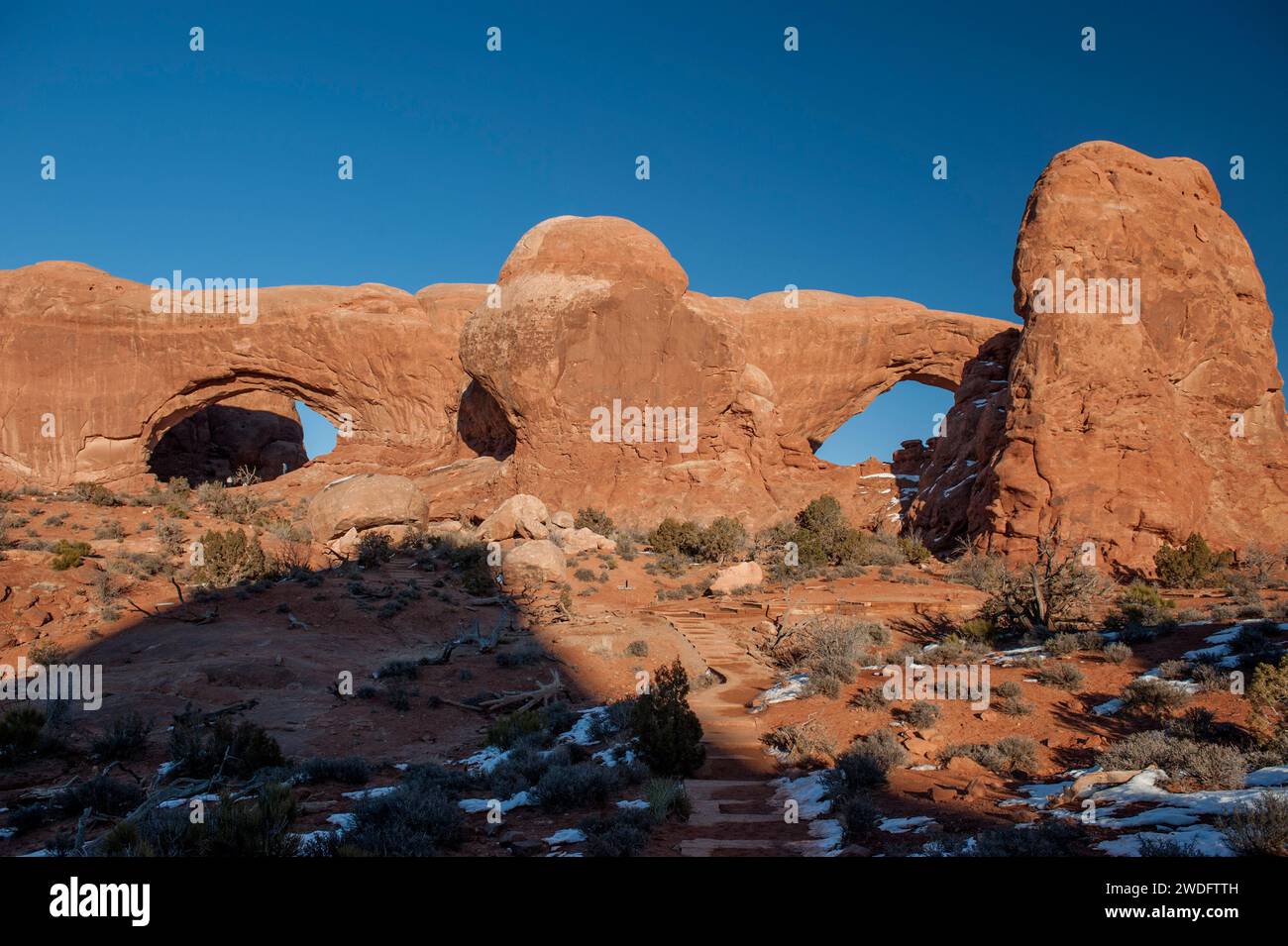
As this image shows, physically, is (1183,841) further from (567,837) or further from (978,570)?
(978,570)

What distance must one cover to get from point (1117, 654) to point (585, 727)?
6.45 m

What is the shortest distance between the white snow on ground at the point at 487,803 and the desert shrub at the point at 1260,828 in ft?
15.0

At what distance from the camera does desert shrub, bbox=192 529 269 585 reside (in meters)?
15.9

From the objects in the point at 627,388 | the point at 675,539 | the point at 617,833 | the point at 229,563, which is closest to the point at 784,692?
the point at 617,833

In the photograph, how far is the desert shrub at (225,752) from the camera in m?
7.08

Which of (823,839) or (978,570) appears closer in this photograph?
(823,839)

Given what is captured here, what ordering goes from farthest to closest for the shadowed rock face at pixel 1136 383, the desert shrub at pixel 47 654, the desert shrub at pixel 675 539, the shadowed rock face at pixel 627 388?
the shadowed rock face at pixel 627 388, the desert shrub at pixel 675 539, the shadowed rock face at pixel 1136 383, the desert shrub at pixel 47 654

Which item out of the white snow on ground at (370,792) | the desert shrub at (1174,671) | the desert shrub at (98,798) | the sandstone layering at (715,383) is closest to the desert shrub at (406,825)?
the white snow on ground at (370,792)

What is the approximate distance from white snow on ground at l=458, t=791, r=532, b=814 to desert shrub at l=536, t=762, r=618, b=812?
0.17 m

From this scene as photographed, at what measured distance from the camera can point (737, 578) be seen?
17.9 meters

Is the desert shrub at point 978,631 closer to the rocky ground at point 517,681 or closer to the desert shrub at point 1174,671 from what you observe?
the rocky ground at point 517,681

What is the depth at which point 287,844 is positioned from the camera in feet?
15.0

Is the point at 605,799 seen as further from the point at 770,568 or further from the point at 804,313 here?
the point at 804,313
